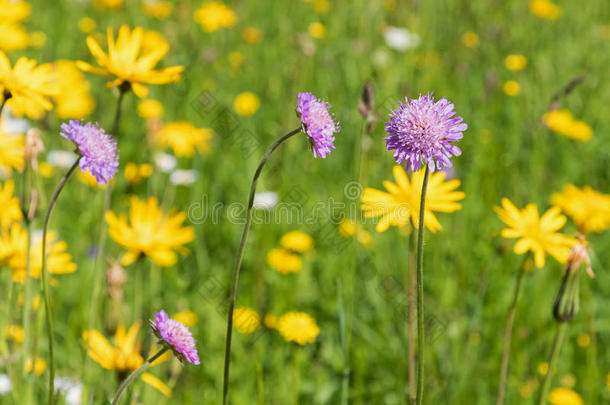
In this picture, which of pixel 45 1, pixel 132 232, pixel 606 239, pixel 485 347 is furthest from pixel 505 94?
pixel 45 1

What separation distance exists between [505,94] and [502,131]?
1.41 feet

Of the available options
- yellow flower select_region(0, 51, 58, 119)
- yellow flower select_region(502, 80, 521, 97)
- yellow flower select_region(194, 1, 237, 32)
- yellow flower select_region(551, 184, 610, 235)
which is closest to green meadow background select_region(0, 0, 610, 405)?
yellow flower select_region(502, 80, 521, 97)

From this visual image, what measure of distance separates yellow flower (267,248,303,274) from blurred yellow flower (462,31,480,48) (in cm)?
257

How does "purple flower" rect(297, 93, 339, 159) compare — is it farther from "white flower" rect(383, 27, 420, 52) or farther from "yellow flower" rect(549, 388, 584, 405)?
"white flower" rect(383, 27, 420, 52)

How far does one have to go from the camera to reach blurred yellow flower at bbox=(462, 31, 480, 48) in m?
4.28

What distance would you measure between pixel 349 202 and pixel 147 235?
3.87 ft

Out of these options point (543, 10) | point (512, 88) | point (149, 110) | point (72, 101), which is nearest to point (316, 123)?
point (149, 110)

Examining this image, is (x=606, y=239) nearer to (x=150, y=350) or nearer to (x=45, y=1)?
(x=150, y=350)

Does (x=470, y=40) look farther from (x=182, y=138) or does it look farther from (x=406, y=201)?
(x=406, y=201)

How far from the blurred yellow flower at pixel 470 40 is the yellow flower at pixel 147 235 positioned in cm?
306

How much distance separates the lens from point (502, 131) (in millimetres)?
3527

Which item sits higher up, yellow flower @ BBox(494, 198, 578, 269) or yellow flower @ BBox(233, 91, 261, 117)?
yellow flower @ BBox(233, 91, 261, 117)

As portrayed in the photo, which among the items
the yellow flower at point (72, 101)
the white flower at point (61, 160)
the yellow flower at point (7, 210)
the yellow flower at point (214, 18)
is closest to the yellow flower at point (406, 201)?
the yellow flower at point (7, 210)

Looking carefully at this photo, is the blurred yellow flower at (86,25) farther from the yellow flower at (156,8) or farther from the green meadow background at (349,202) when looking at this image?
the yellow flower at (156,8)
